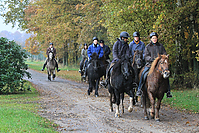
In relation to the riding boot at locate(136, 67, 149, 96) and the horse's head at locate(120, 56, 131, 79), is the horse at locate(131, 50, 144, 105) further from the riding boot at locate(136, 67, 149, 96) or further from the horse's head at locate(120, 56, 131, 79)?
the horse's head at locate(120, 56, 131, 79)

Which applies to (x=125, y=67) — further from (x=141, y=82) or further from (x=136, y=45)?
(x=136, y=45)

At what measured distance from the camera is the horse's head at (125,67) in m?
9.36

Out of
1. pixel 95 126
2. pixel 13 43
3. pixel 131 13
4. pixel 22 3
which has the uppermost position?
pixel 22 3

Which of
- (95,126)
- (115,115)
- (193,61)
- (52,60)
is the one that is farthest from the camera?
(52,60)

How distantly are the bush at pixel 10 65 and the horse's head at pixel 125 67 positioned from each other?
8.24m

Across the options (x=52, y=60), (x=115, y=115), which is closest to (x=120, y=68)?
(x=115, y=115)

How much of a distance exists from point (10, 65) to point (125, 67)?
859 centimetres

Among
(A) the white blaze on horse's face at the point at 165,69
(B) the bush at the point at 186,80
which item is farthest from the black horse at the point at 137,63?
(B) the bush at the point at 186,80

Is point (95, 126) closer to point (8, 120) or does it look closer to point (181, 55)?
point (8, 120)

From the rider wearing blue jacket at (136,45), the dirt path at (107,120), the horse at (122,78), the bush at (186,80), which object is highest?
the rider wearing blue jacket at (136,45)

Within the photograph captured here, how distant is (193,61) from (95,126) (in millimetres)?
11314

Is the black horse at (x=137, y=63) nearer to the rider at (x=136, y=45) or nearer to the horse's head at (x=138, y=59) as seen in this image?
the horse's head at (x=138, y=59)

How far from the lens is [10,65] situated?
15.2 metres

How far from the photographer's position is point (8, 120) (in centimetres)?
812
